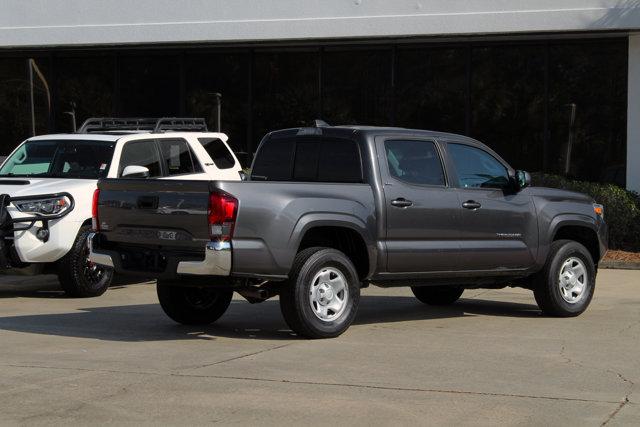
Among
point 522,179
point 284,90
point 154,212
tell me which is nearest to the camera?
point 154,212

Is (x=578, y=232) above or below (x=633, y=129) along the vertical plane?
below

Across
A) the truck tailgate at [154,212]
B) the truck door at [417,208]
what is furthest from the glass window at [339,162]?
the truck tailgate at [154,212]

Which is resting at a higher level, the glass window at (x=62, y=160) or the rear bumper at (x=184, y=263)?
the glass window at (x=62, y=160)

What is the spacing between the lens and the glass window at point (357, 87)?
68.9 feet

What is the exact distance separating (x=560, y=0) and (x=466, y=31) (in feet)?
5.45

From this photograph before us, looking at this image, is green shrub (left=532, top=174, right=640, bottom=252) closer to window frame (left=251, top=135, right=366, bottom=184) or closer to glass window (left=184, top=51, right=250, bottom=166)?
glass window (left=184, top=51, right=250, bottom=166)

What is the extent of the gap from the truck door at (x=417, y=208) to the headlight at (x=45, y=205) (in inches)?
160

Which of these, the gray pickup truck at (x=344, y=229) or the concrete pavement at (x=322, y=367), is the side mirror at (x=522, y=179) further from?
the concrete pavement at (x=322, y=367)

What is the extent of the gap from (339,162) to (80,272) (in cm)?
378

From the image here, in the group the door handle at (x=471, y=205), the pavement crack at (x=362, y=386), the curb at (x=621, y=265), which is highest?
the door handle at (x=471, y=205)

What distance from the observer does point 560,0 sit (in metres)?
19.0

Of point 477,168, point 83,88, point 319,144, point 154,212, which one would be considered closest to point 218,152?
point 319,144

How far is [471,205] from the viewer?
10.9m

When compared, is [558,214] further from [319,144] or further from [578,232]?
[319,144]
